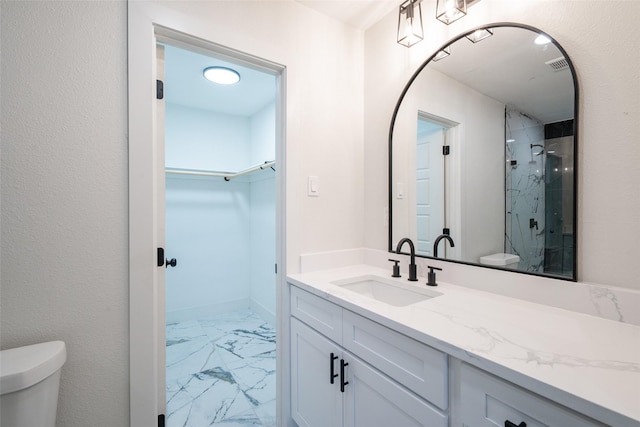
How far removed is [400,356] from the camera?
88 centimetres

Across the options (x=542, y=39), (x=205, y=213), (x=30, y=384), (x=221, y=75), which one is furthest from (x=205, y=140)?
(x=542, y=39)

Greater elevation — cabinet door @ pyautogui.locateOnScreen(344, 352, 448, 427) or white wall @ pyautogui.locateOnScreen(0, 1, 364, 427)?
white wall @ pyautogui.locateOnScreen(0, 1, 364, 427)

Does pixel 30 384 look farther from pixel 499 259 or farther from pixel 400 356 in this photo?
pixel 499 259

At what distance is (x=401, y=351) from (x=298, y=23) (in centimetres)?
173

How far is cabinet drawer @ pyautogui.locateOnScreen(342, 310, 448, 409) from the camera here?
766 millimetres

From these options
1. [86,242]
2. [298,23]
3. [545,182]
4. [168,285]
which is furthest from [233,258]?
[545,182]

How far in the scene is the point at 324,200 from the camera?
167 centimetres

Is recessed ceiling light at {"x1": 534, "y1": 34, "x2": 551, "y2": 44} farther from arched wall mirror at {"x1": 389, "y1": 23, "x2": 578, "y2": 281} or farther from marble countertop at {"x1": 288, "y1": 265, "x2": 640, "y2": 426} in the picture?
marble countertop at {"x1": 288, "y1": 265, "x2": 640, "y2": 426}

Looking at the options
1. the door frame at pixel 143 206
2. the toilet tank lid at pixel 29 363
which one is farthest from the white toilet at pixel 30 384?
the door frame at pixel 143 206

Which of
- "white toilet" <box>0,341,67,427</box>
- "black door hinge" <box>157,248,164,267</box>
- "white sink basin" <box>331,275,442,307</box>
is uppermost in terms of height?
"black door hinge" <box>157,248,164,267</box>

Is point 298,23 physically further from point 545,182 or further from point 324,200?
point 545,182

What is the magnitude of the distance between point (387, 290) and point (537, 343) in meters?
0.74

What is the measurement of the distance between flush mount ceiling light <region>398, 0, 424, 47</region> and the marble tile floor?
2.26 m

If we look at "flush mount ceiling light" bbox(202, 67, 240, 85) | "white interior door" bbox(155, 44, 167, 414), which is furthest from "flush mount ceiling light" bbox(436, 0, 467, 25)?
"flush mount ceiling light" bbox(202, 67, 240, 85)
